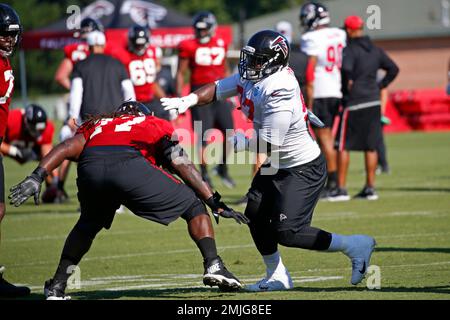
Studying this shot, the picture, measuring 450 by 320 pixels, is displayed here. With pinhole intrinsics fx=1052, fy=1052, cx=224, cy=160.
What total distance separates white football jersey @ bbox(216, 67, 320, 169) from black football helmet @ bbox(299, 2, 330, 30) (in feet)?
20.1

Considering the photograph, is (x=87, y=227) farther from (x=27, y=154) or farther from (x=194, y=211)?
(x=27, y=154)

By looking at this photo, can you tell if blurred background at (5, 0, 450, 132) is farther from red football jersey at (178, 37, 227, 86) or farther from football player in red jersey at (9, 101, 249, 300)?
football player in red jersey at (9, 101, 249, 300)

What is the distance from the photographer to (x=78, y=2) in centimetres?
5822

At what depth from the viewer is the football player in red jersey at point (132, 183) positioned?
6715 millimetres

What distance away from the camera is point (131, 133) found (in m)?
6.86

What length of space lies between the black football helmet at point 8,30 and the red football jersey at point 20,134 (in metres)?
5.41

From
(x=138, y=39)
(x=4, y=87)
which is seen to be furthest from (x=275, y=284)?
(x=138, y=39)

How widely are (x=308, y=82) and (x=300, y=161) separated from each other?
581cm

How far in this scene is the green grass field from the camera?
721 cm

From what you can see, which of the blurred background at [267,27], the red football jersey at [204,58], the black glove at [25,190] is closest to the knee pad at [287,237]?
the black glove at [25,190]

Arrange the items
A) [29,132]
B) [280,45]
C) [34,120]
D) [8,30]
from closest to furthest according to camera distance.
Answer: [280,45] → [8,30] → [34,120] → [29,132]

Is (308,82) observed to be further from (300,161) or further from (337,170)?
(300,161)

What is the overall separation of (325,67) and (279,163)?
6422 mm

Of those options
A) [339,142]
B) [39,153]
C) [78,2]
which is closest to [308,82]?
[339,142]
